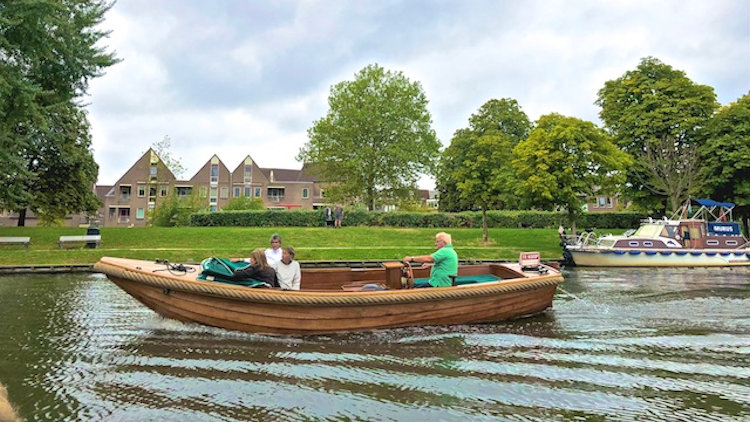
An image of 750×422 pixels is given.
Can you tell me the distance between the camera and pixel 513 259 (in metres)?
20.3

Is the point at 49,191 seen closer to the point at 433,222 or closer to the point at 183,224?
the point at 183,224

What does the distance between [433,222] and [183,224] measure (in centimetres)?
1856

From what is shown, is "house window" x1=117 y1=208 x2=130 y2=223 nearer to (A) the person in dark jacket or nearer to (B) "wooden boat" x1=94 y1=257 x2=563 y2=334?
(B) "wooden boat" x1=94 y1=257 x2=563 y2=334

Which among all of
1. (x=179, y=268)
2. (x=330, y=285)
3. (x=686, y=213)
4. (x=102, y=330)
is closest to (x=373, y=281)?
(x=330, y=285)

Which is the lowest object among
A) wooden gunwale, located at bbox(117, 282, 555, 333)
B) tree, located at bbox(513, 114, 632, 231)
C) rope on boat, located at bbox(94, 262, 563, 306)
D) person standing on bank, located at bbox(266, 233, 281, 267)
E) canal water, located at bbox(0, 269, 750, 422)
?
canal water, located at bbox(0, 269, 750, 422)

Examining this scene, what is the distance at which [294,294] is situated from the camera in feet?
23.2

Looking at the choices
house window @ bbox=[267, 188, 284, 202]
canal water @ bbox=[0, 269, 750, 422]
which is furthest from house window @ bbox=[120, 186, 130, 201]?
canal water @ bbox=[0, 269, 750, 422]

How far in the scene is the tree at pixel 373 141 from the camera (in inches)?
1503

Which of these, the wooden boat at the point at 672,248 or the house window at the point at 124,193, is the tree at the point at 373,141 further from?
the house window at the point at 124,193

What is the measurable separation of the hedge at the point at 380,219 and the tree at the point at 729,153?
9560mm

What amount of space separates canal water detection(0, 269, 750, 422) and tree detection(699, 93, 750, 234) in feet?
67.2

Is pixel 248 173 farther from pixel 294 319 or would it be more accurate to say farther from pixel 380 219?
pixel 294 319

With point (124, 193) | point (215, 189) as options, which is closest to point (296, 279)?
point (215, 189)

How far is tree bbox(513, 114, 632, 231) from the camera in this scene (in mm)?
21969
